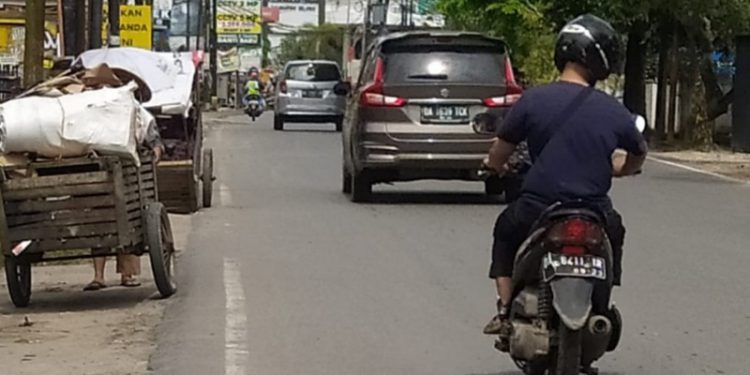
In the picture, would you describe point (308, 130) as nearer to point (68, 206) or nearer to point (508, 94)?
point (508, 94)

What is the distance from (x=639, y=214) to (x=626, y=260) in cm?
431

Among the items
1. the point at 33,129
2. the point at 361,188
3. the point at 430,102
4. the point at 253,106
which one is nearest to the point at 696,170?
the point at 361,188

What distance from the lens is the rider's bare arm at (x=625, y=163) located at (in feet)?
24.3

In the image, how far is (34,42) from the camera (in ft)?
51.2

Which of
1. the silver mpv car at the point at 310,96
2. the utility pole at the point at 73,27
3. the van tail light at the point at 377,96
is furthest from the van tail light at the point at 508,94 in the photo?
the silver mpv car at the point at 310,96

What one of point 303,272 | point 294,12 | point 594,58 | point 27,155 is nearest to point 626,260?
point 303,272

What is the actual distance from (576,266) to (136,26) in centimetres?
2483

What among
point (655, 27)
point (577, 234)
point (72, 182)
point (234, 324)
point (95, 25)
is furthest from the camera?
point (655, 27)

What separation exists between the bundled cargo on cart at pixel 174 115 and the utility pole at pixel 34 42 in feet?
1.96

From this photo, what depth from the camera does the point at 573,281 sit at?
7023 millimetres

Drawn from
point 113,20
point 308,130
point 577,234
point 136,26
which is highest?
point 113,20

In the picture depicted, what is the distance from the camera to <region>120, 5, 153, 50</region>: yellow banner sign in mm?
30544

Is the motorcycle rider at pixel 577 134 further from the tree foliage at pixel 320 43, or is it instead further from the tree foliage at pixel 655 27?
the tree foliage at pixel 320 43

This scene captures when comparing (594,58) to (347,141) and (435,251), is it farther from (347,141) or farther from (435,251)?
(347,141)
